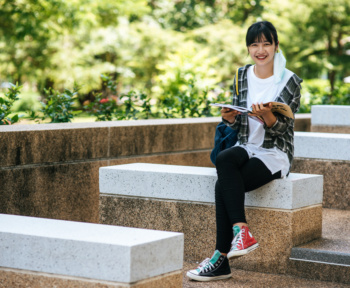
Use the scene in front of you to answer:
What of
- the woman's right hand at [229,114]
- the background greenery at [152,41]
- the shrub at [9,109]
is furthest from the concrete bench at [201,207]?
A: the background greenery at [152,41]

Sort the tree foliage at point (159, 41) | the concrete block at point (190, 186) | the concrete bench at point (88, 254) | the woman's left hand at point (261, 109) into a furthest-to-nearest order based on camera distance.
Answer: the tree foliage at point (159, 41), the concrete block at point (190, 186), the woman's left hand at point (261, 109), the concrete bench at point (88, 254)

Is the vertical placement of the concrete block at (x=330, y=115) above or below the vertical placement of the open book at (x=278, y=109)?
below

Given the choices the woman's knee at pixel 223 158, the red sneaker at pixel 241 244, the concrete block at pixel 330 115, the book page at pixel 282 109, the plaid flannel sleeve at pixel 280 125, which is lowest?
the red sneaker at pixel 241 244

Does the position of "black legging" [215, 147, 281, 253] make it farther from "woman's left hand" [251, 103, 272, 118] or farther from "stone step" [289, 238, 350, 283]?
"stone step" [289, 238, 350, 283]

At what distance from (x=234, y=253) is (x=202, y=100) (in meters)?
5.29

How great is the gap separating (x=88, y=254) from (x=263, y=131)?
1891mm

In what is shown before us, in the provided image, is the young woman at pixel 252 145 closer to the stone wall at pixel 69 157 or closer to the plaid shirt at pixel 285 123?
the plaid shirt at pixel 285 123

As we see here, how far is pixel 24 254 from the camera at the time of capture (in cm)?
318

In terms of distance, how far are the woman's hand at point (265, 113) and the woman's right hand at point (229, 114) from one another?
0.22 m

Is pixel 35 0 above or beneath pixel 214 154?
above

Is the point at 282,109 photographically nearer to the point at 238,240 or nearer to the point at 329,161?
the point at 238,240

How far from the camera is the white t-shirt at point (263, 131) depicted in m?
4.39

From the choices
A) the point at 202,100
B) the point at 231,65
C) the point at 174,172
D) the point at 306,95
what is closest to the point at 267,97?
the point at 174,172

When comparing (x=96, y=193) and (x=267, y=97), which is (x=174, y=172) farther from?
(x=96, y=193)
